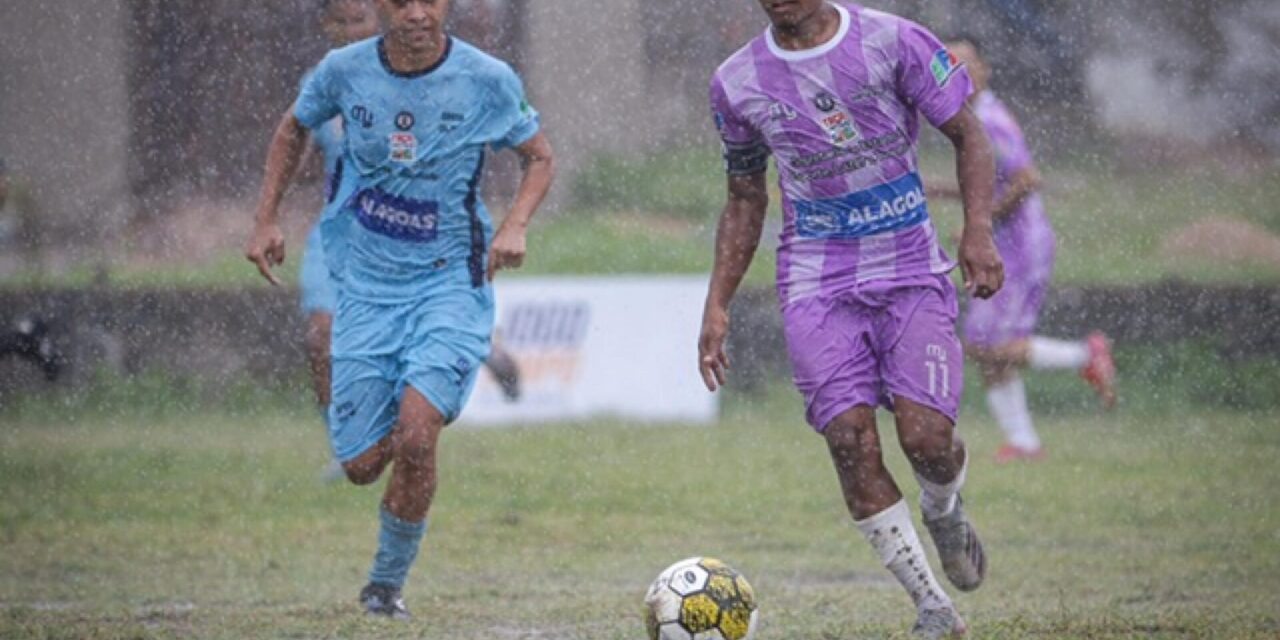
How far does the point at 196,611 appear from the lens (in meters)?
7.35

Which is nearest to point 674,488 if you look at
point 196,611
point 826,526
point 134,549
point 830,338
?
point 826,526

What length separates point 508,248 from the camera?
6.53m

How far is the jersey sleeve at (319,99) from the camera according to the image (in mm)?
6812

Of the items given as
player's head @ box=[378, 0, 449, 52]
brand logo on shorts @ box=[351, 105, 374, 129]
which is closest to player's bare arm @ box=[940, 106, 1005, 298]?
player's head @ box=[378, 0, 449, 52]

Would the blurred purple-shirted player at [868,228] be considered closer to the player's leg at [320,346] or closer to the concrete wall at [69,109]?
the player's leg at [320,346]

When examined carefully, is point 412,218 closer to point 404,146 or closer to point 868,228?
point 404,146

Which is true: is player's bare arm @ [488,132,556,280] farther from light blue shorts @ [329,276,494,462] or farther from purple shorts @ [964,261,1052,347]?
purple shorts @ [964,261,1052,347]

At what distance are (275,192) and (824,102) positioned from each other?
1762 millimetres

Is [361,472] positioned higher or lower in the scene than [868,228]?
lower

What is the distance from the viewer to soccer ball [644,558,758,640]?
223 inches

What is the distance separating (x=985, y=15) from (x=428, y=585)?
18.7 feet

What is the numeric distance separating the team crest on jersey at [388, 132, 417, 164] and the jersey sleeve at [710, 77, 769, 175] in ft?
3.25

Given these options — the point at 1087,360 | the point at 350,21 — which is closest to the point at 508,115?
the point at 350,21

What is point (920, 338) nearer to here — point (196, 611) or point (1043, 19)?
point (196, 611)
